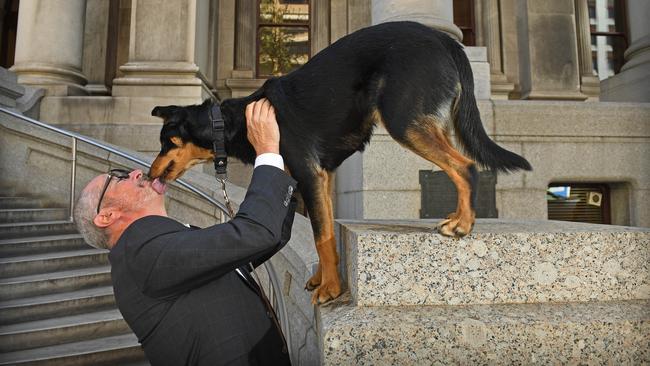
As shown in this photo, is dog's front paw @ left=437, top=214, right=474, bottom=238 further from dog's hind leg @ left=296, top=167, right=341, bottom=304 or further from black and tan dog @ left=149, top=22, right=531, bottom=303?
dog's hind leg @ left=296, top=167, right=341, bottom=304

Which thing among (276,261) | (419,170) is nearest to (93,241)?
(276,261)

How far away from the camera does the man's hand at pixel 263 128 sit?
162cm

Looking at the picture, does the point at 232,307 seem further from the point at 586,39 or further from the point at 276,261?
the point at 586,39

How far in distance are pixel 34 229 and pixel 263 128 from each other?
487cm

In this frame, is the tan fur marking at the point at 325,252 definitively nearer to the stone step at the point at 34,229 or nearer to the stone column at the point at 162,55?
the stone step at the point at 34,229

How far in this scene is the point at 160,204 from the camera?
1.61m

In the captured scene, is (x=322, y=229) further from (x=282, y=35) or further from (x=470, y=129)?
(x=282, y=35)

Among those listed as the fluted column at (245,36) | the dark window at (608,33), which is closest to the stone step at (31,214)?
the fluted column at (245,36)

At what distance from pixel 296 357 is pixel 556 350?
1721 millimetres

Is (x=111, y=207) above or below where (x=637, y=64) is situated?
below

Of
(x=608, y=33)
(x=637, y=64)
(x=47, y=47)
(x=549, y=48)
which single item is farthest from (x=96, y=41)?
(x=608, y=33)

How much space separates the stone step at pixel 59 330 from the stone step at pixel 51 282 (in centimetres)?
41

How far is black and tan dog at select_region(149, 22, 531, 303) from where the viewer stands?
177cm

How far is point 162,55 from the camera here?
748 cm
